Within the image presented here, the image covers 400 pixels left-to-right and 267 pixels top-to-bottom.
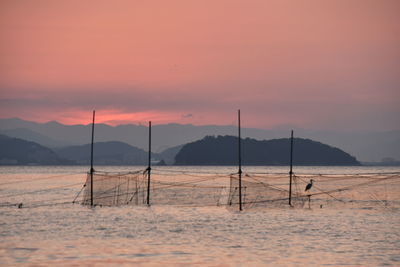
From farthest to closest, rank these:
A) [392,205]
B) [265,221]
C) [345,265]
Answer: [392,205]
[265,221]
[345,265]

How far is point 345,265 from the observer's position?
23938mm

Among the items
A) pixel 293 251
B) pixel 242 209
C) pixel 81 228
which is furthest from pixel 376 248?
pixel 242 209

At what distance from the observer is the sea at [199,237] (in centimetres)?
2520

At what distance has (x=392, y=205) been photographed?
188 ft

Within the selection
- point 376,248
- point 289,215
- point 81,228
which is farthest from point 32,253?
point 289,215

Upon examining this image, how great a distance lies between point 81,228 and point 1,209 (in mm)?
17512

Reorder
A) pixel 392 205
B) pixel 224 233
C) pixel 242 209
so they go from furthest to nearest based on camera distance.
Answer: pixel 392 205
pixel 242 209
pixel 224 233

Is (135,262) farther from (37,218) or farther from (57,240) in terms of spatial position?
(37,218)

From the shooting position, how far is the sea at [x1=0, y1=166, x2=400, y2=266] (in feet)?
82.7

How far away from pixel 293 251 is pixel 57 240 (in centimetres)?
1076

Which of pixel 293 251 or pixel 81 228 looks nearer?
pixel 293 251

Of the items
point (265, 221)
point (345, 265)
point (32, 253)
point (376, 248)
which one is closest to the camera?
point (345, 265)

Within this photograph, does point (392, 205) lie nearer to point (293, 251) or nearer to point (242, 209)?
point (242, 209)

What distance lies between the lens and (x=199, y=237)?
32.5 metres
